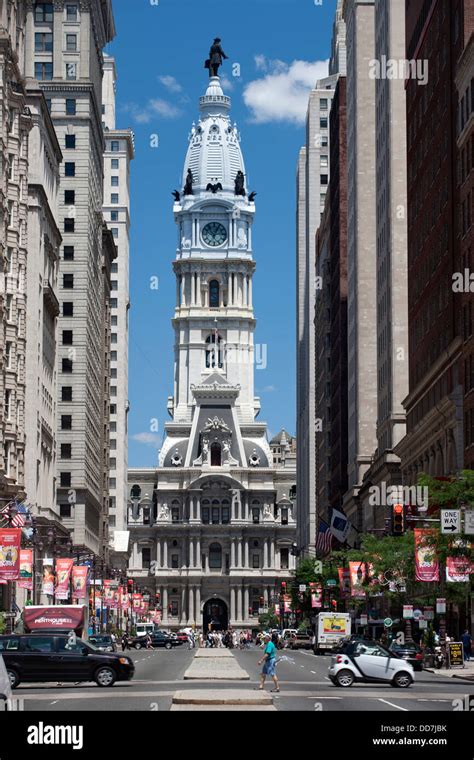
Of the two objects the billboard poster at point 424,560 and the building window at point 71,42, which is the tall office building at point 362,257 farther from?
the billboard poster at point 424,560

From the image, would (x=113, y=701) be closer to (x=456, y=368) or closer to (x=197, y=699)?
(x=197, y=699)

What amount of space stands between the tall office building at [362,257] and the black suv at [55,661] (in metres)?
87.8

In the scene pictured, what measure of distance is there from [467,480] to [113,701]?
28.2m

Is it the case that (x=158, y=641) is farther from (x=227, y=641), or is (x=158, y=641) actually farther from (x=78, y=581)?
(x=78, y=581)

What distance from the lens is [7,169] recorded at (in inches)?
3482

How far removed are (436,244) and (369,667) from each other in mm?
48104

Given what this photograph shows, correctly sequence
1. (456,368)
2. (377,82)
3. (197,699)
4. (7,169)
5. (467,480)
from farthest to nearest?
1. (377,82)
2. (7,169)
3. (456,368)
4. (467,480)
5. (197,699)

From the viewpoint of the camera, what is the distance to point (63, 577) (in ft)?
303

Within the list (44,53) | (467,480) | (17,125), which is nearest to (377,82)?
(44,53)

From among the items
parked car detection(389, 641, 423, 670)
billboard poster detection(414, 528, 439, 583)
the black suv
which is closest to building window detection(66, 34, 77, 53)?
parked car detection(389, 641, 423, 670)

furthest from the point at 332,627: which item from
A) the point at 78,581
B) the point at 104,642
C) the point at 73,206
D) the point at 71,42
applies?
the point at 71,42

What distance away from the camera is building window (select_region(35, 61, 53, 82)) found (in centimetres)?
13188

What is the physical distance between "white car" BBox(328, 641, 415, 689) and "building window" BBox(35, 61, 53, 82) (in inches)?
3661

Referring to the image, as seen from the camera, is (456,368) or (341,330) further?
(341,330)
